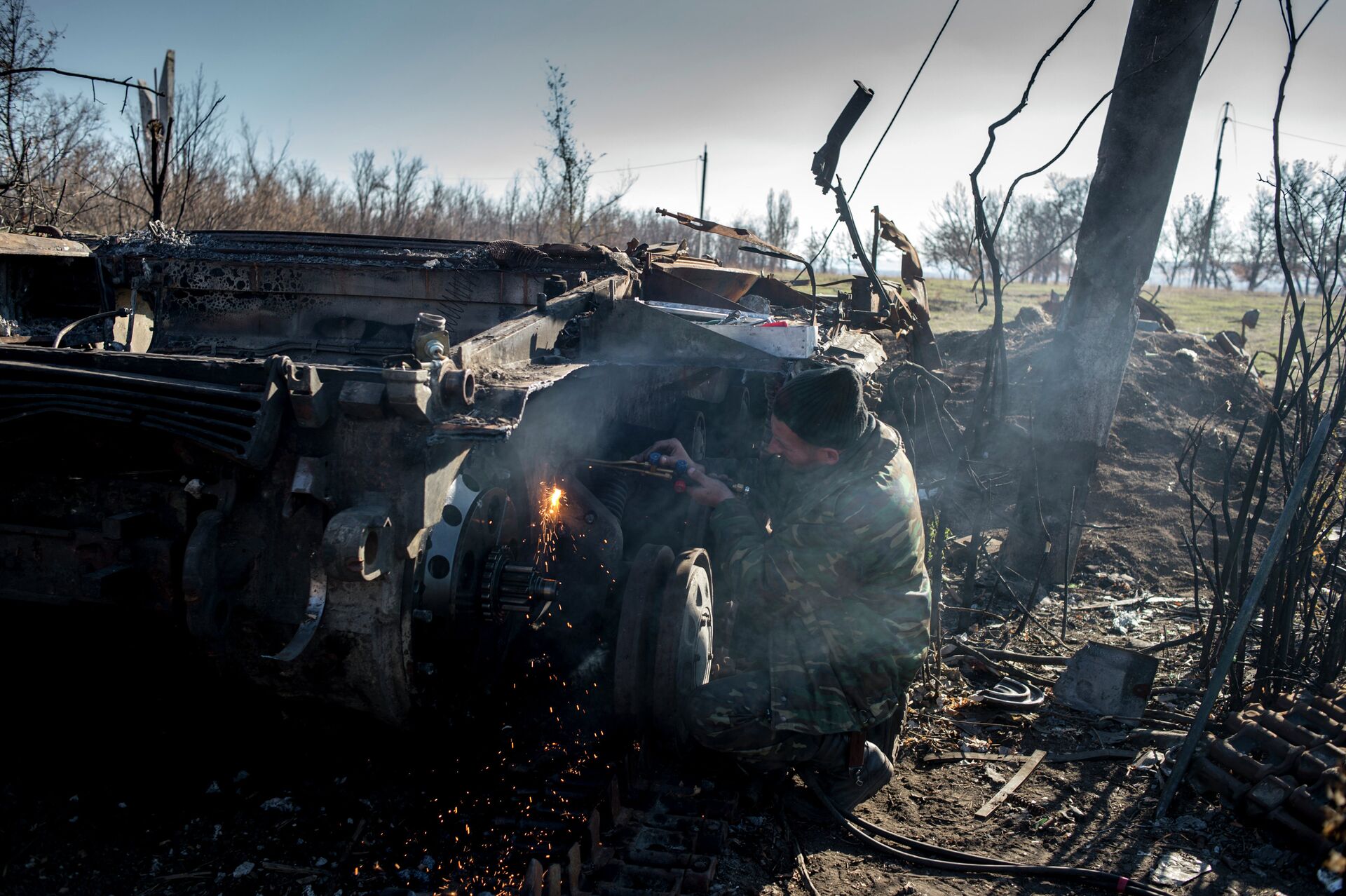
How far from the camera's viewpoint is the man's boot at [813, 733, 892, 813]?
3.44 m

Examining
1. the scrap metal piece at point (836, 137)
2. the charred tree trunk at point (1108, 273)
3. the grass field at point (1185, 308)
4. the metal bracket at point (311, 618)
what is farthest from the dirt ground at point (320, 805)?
the grass field at point (1185, 308)

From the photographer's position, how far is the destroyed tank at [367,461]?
292 centimetres

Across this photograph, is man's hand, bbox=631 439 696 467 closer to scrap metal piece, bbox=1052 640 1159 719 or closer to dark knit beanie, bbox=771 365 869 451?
dark knit beanie, bbox=771 365 869 451

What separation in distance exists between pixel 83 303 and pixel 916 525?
4.79 m

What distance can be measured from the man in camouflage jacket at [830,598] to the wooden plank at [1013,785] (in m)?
0.46

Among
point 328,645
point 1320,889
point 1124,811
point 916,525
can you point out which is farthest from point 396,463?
point 1320,889

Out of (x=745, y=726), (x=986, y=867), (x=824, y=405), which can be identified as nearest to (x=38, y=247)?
(x=824, y=405)

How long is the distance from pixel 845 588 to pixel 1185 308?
2920 centimetres

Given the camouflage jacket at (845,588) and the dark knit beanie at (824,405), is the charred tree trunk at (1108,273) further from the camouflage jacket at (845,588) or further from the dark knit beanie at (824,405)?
the dark knit beanie at (824,405)

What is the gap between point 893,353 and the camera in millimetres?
12320

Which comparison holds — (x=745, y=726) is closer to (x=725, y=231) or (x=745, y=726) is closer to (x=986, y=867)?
(x=986, y=867)

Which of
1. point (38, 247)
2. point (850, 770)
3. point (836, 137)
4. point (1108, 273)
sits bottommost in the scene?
point (850, 770)

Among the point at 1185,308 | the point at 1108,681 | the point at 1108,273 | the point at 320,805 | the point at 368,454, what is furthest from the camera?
the point at 1185,308

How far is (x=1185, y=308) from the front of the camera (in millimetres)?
28047
